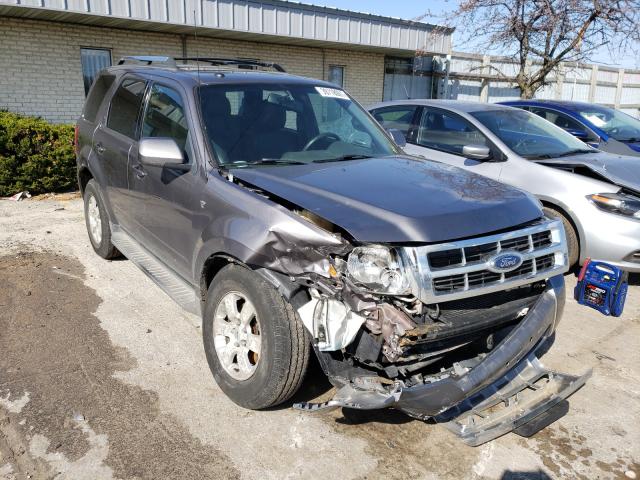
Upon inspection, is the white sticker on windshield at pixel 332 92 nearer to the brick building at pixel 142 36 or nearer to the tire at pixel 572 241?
the tire at pixel 572 241

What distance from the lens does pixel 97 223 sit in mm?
5602

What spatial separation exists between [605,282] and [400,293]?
3.06m

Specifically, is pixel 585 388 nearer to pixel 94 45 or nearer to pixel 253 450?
pixel 253 450

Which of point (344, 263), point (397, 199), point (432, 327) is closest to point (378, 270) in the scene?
point (344, 263)

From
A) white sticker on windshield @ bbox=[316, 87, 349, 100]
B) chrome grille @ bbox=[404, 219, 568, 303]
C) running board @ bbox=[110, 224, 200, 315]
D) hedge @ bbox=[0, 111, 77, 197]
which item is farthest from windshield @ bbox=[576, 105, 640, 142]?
hedge @ bbox=[0, 111, 77, 197]

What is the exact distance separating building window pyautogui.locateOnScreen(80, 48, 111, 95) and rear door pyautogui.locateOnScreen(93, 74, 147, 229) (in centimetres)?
735

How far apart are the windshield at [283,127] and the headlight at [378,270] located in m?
1.21

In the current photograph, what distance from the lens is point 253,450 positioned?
285cm

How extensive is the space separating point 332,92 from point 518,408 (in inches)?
112

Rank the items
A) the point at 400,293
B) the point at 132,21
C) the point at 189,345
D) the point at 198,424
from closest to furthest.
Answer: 1. the point at 400,293
2. the point at 198,424
3. the point at 189,345
4. the point at 132,21

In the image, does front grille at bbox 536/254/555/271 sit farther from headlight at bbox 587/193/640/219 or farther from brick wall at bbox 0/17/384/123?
brick wall at bbox 0/17/384/123

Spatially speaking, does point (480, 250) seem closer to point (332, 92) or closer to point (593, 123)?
point (332, 92)

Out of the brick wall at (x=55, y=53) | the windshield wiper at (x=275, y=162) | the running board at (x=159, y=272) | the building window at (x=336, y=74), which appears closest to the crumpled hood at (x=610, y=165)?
the windshield wiper at (x=275, y=162)

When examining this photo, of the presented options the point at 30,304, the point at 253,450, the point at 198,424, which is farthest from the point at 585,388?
the point at 30,304
